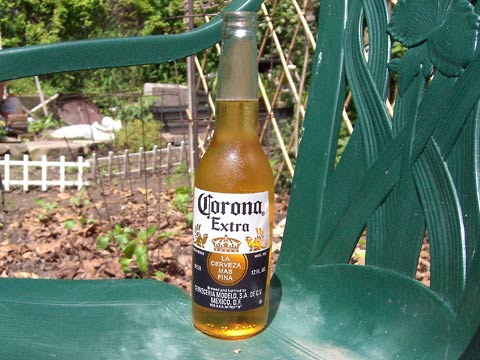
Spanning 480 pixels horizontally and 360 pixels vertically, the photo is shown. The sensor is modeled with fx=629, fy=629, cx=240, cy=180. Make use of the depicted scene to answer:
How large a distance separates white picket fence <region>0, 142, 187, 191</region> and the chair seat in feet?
10.9

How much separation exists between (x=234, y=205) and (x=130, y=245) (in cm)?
136

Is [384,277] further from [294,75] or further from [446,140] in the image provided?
[294,75]

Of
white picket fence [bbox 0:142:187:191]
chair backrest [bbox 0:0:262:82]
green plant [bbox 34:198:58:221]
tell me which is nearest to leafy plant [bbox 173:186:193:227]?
green plant [bbox 34:198:58:221]

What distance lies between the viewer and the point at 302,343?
926 mm

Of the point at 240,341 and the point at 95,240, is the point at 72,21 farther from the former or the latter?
the point at 240,341

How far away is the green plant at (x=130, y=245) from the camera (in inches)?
82.8

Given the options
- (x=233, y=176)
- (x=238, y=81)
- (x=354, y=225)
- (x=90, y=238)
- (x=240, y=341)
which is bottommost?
(x=90, y=238)

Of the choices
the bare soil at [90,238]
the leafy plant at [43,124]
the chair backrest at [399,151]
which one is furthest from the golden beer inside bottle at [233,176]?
the leafy plant at [43,124]

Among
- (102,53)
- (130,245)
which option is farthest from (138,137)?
(102,53)

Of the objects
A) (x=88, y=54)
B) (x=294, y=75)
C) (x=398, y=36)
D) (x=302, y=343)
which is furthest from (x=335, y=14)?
(x=294, y=75)

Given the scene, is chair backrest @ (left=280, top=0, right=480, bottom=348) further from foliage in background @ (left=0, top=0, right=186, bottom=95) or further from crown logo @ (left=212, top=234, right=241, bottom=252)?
foliage in background @ (left=0, top=0, right=186, bottom=95)

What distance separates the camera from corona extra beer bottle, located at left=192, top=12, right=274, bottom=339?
2.97ft

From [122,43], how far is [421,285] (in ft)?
2.05

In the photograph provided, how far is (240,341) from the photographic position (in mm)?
924
